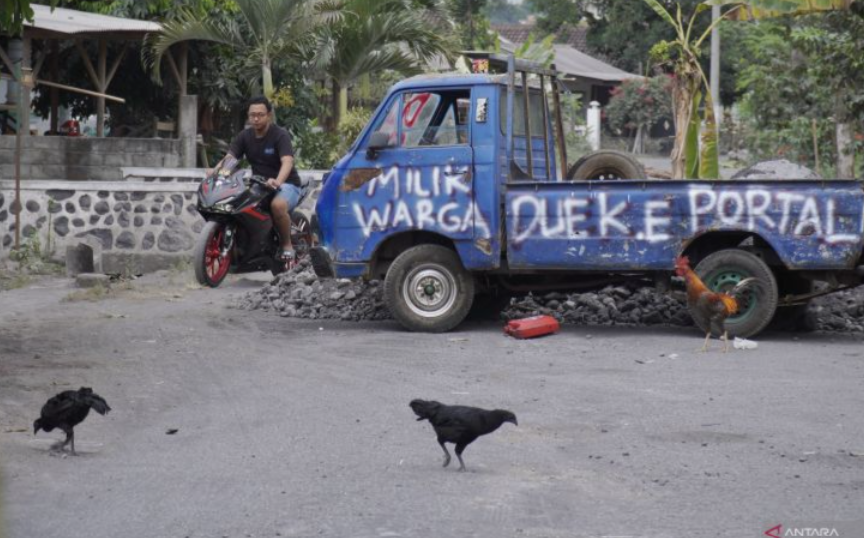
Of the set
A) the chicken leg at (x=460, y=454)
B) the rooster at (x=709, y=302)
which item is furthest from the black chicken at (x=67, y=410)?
the rooster at (x=709, y=302)

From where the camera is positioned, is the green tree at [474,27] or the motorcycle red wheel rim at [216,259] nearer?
the motorcycle red wheel rim at [216,259]

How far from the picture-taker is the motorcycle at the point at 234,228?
14078mm

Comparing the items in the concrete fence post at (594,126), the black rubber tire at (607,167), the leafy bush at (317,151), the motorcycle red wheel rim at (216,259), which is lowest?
the motorcycle red wheel rim at (216,259)

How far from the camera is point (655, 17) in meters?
57.8

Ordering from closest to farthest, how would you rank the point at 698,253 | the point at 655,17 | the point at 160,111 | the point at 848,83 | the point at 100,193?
1. the point at 698,253
2. the point at 100,193
3. the point at 848,83
4. the point at 160,111
5. the point at 655,17

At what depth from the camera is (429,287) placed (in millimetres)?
12586

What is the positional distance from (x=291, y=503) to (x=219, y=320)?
7259mm

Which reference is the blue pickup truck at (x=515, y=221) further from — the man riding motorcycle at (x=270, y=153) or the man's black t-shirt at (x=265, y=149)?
the man's black t-shirt at (x=265, y=149)

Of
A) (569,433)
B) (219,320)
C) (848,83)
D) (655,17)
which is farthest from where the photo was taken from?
(655,17)

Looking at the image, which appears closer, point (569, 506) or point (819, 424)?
point (569, 506)

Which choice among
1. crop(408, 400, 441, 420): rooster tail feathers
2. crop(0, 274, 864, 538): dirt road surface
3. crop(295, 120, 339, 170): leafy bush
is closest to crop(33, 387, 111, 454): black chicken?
crop(0, 274, 864, 538): dirt road surface

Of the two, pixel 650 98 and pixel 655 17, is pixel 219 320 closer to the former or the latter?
pixel 650 98

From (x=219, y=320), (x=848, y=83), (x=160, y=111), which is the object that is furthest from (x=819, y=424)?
(x=160, y=111)

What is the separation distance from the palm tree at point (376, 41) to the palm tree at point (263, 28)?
358mm
